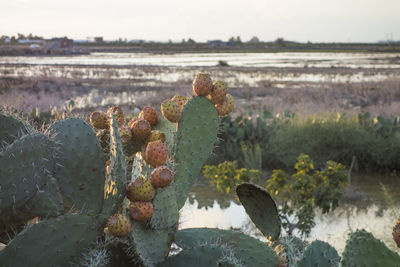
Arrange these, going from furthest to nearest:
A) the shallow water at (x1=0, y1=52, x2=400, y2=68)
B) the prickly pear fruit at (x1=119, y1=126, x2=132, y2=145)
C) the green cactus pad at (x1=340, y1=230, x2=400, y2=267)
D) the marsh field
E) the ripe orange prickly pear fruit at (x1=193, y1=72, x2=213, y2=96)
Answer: the shallow water at (x1=0, y1=52, x2=400, y2=68), the marsh field, the ripe orange prickly pear fruit at (x1=193, y1=72, x2=213, y2=96), the prickly pear fruit at (x1=119, y1=126, x2=132, y2=145), the green cactus pad at (x1=340, y1=230, x2=400, y2=267)

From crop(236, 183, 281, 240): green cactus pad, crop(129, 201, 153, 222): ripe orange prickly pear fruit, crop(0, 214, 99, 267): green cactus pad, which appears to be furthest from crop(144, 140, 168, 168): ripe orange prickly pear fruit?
crop(236, 183, 281, 240): green cactus pad

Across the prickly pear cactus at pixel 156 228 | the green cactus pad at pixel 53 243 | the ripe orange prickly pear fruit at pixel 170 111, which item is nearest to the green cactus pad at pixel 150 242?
the prickly pear cactus at pixel 156 228

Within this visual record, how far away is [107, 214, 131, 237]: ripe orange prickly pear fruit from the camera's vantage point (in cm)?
153

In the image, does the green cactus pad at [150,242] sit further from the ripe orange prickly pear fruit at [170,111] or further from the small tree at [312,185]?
the small tree at [312,185]

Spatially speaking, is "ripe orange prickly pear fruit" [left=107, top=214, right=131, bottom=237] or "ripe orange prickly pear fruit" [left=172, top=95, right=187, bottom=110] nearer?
"ripe orange prickly pear fruit" [left=107, top=214, right=131, bottom=237]

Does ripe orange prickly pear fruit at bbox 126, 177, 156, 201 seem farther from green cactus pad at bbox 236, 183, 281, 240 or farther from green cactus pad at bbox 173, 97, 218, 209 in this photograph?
green cactus pad at bbox 236, 183, 281, 240

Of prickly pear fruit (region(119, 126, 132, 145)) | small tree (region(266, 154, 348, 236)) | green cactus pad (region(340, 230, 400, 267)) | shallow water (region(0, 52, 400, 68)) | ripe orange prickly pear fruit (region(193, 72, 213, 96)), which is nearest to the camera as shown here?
green cactus pad (region(340, 230, 400, 267))

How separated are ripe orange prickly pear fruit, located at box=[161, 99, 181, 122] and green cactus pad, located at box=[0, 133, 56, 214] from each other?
54cm

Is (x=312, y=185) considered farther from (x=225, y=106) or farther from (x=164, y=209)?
(x=164, y=209)

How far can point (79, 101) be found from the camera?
19406mm

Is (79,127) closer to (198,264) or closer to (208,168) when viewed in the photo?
(198,264)

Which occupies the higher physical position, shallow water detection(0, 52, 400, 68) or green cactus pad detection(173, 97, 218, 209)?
green cactus pad detection(173, 97, 218, 209)

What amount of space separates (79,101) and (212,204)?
1277cm

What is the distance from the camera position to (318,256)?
1579 millimetres
